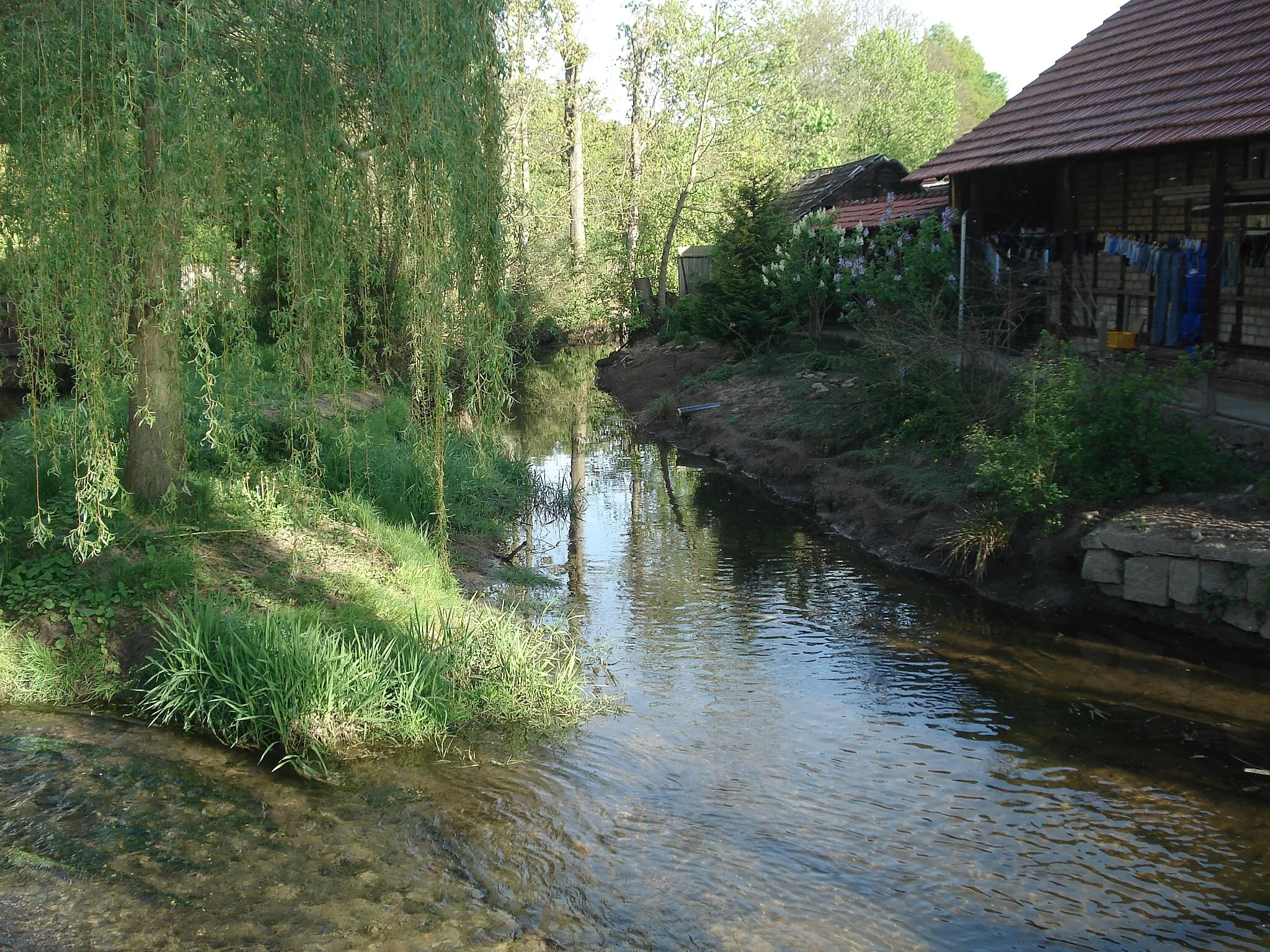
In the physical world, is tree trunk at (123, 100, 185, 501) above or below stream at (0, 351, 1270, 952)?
above

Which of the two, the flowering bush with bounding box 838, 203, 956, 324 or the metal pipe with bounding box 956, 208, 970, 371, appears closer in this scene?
the metal pipe with bounding box 956, 208, 970, 371

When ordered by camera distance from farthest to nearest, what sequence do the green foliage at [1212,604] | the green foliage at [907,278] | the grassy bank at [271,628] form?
the green foliage at [907,278]
the green foliage at [1212,604]
the grassy bank at [271,628]

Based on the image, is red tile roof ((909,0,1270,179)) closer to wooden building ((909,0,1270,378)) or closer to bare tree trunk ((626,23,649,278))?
wooden building ((909,0,1270,378))

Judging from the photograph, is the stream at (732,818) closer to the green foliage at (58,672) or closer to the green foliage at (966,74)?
the green foliage at (58,672)

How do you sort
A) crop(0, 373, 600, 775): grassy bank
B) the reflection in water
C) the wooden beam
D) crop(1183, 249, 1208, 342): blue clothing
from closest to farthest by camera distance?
1. crop(0, 373, 600, 775): grassy bank
2. the reflection in water
3. the wooden beam
4. crop(1183, 249, 1208, 342): blue clothing

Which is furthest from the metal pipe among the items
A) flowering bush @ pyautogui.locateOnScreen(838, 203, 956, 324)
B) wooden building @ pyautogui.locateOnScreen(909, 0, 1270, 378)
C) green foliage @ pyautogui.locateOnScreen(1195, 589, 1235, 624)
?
green foliage @ pyautogui.locateOnScreen(1195, 589, 1235, 624)

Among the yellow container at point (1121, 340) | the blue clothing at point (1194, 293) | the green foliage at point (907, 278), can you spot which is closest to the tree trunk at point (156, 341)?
the green foliage at point (907, 278)

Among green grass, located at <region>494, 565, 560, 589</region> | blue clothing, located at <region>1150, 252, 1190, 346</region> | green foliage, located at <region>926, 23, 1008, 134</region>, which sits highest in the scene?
green foliage, located at <region>926, 23, 1008, 134</region>

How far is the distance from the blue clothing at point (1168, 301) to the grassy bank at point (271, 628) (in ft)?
30.0

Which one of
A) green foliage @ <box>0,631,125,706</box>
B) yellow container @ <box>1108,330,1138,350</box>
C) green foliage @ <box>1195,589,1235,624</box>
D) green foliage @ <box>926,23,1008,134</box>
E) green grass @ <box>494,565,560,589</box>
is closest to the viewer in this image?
green foliage @ <box>0,631,125,706</box>

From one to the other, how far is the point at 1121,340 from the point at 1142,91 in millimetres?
3167

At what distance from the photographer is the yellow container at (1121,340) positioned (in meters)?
13.0

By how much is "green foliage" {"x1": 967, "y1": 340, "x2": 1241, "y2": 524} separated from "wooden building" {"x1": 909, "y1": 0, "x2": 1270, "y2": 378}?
2.09 m

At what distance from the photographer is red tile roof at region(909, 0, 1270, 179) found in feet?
36.8
